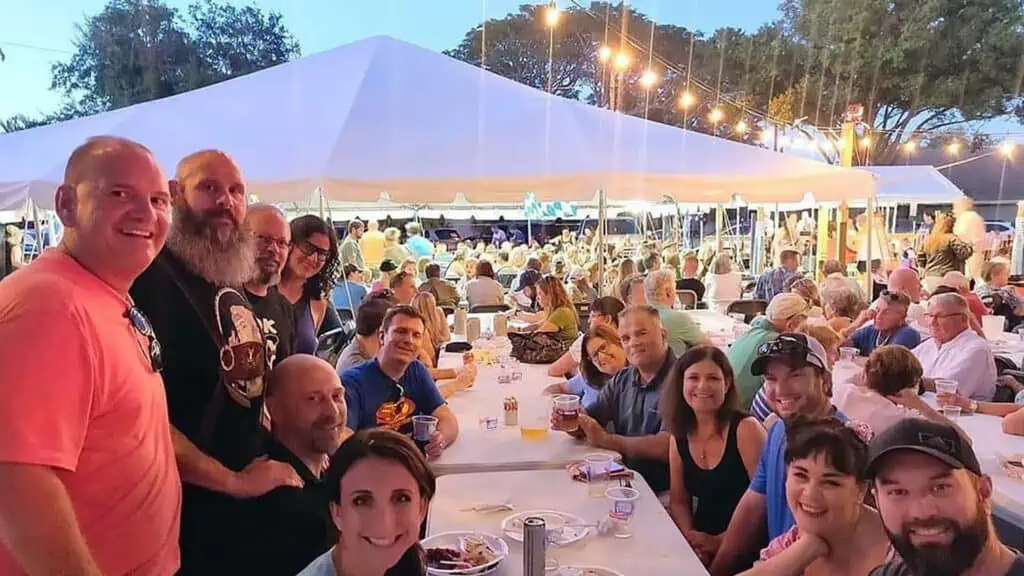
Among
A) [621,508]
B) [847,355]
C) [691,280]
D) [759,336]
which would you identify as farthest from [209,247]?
[691,280]

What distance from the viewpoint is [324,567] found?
161cm

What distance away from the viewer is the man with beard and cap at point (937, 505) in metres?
1.44

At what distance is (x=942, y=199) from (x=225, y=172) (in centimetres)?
1561

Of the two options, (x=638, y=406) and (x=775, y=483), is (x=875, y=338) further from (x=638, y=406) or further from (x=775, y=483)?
(x=775, y=483)

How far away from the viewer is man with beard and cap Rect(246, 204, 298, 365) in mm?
2791

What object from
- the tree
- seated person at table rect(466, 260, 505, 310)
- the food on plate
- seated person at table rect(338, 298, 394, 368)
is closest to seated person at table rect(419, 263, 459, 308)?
seated person at table rect(466, 260, 505, 310)

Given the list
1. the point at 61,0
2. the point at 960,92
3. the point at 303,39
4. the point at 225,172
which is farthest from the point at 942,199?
the point at 61,0

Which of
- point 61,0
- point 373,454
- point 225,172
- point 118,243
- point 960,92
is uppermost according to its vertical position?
point 61,0

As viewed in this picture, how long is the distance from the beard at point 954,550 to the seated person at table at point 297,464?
1.47 meters

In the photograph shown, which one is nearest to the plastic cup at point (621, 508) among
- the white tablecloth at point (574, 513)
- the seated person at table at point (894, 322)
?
the white tablecloth at point (574, 513)

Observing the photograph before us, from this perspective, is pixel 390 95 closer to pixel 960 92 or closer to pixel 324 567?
pixel 324 567

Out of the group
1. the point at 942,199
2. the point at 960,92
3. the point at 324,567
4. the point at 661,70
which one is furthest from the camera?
the point at 661,70

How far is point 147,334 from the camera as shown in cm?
175

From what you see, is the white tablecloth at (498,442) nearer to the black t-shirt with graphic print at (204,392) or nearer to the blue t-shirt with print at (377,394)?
the blue t-shirt with print at (377,394)
